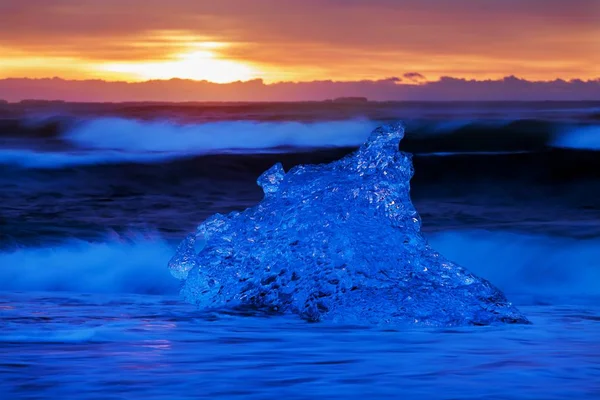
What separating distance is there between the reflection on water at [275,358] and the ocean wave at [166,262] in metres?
1.37

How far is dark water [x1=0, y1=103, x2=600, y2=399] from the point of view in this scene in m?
4.71

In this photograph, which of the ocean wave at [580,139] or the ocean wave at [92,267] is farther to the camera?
the ocean wave at [580,139]

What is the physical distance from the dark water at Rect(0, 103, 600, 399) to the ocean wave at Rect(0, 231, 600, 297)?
27 millimetres

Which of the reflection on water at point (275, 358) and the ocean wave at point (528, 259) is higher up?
the ocean wave at point (528, 259)

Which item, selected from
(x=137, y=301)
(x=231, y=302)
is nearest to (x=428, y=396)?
(x=231, y=302)

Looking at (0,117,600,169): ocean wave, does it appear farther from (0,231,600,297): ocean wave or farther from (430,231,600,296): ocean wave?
(430,231,600,296): ocean wave

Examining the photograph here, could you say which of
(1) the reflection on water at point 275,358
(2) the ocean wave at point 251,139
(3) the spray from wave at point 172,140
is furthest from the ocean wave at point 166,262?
(2) the ocean wave at point 251,139

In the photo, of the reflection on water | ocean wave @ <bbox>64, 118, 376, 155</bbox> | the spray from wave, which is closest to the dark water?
the reflection on water

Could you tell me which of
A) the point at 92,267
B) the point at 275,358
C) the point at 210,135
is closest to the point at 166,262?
the point at 92,267

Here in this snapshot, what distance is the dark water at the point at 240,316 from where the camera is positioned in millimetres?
4707

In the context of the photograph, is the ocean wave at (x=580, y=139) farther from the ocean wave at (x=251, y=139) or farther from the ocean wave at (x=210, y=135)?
the ocean wave at (x=210, y=135)

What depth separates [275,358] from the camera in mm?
5145

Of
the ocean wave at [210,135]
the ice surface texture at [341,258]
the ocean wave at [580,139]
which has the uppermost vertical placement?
the ocean wave at [210,135]

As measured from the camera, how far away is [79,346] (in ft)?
17.6
